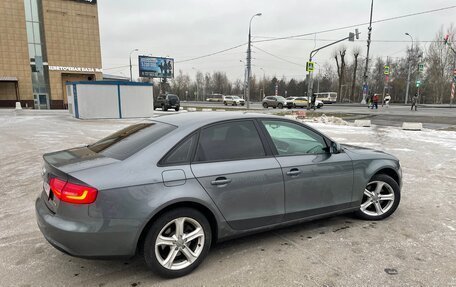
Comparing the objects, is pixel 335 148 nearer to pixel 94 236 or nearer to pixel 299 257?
pixel 299 257

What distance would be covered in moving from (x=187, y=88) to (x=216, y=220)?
348 feet

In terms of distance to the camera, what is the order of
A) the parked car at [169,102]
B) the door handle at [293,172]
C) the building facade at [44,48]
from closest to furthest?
1. the door handle at [293,172]
2. the parked car at [169,102]
3. the building facade at [44,48]

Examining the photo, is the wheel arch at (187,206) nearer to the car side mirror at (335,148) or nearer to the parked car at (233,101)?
the car side mirror at (335,148)

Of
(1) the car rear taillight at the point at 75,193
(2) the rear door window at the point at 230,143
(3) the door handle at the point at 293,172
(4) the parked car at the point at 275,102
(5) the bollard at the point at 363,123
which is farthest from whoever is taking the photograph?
(4) the parked car at the point at 275,102

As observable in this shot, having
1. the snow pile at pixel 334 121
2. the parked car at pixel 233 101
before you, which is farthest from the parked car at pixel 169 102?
the parked car at pixel 233 101

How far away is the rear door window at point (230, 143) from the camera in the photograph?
3.20 metres

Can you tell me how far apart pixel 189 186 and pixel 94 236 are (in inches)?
34.7

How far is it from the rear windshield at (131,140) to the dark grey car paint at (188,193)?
112mm

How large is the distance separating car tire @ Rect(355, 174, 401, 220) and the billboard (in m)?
50.2

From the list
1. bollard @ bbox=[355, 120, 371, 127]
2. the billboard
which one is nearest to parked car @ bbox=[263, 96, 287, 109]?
the billboard

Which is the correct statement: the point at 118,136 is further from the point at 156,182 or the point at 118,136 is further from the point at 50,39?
the point at 50,39

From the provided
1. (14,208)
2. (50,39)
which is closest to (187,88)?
(50,39)

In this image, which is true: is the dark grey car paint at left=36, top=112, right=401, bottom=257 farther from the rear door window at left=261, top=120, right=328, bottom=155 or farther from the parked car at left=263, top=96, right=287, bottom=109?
the parked car at left=263, top=96, right=287, bottom=109

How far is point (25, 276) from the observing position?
298cm
